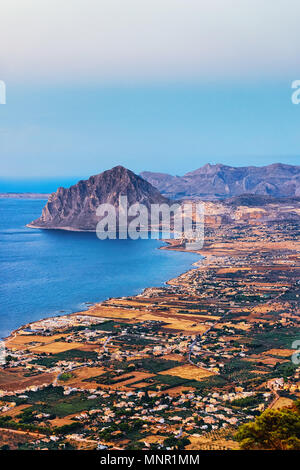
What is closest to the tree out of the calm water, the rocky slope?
the calm water

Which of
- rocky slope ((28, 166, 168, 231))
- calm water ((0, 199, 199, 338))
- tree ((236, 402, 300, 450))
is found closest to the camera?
tree ((236, 402, 300, 450))

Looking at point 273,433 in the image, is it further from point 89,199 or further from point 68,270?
point 89,199

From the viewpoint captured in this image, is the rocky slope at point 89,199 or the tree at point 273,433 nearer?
the tree at point 273,433

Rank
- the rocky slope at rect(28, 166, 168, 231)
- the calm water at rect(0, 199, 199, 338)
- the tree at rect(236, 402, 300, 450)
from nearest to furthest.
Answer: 1. the tree at rect(236, 402, 300, 450)
2. the calm water at rect(0, 199, 199, 338)
3. the rocky slope at rect(28, 166, 168, 231)

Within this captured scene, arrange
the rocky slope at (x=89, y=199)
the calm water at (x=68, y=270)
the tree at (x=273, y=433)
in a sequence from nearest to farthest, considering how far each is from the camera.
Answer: the tree at (x=273, y=433) < the calm water at (x=68, y=270) < the rocky slope at (x=89, y=199)

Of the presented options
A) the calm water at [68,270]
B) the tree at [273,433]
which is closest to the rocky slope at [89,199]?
the calm water at [68,270]

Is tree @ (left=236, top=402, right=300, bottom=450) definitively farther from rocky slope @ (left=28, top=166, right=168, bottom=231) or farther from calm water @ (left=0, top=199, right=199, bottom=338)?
rocky slope @ (left=28, top=166, right=168, bottom=231)

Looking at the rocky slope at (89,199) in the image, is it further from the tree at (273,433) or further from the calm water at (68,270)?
the tree at (273,433)
